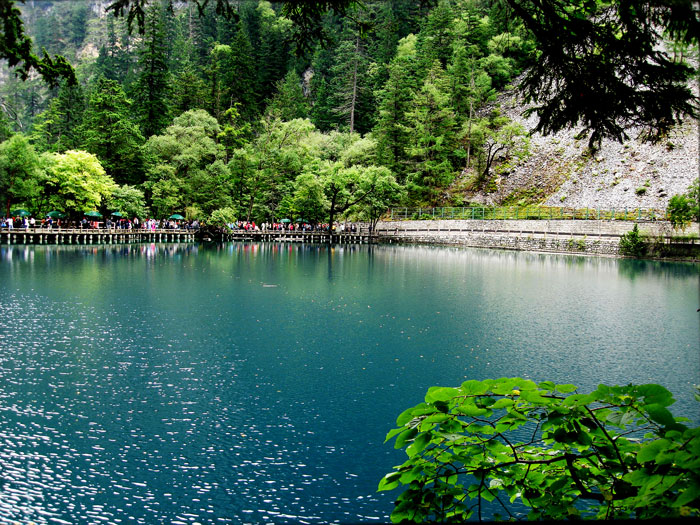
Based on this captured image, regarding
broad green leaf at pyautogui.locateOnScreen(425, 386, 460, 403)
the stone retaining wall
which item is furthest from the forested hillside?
broad green leaf at pyautogui.locateOnScreen(425, 386, 460, 403)

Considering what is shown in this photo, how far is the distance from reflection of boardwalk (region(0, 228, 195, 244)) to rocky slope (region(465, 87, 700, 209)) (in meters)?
38.2

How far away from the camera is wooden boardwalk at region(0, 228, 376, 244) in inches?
1986

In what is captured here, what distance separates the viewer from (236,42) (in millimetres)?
81688

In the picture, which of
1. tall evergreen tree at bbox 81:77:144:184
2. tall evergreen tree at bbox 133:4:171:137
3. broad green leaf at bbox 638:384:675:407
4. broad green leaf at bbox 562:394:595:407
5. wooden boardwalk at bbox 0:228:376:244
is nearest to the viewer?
broad green leaf at bbox 638:384:675:407

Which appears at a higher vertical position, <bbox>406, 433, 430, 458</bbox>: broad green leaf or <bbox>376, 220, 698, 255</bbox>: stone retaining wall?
<bbox>376, 220, 698, 255</bbox>: stone retaining wall

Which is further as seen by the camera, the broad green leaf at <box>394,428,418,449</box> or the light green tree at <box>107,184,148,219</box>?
the light green tree at <box>107,184,148,219</box>

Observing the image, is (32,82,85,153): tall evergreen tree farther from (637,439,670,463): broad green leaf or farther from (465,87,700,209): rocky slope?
(637,439,670,463): broad green leaf

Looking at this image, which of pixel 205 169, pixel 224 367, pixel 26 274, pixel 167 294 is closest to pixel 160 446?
pixel 224 367

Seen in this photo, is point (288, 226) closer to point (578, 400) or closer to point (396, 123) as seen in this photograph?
point (396, 123)

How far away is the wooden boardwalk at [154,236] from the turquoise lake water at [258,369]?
2142cm

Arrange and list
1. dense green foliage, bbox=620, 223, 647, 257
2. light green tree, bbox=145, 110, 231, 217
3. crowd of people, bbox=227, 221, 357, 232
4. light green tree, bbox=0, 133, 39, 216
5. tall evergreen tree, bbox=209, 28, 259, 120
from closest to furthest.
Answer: light green tree, bbox=0, 133, 39, 216 → dense green foliage, bbox=620, 223, 647, 257 → light green tree, bbox=145, 110, 231, 217 → crowd of people, bbox=227, 221, 357, 232 → tall evergreen tree, bbox=209, 28, 259, 120

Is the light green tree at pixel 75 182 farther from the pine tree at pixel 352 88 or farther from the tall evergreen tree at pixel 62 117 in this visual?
the pine tree at pixel 352 88

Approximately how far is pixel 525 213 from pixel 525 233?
11.1ft

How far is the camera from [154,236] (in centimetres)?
6150
